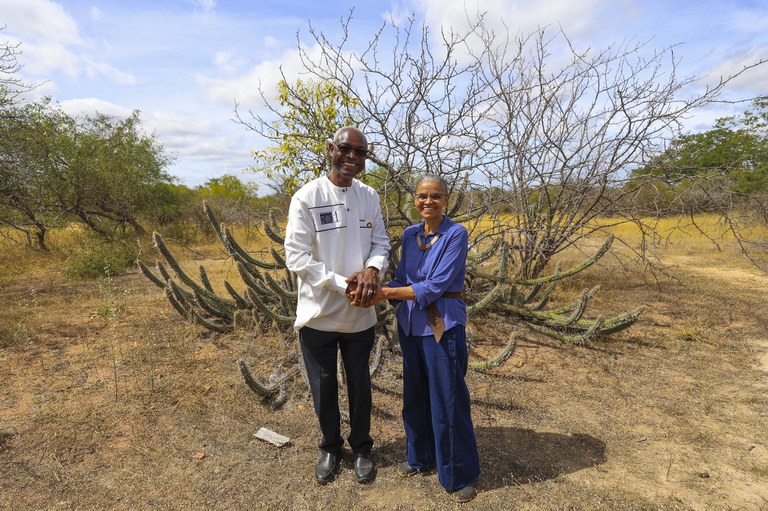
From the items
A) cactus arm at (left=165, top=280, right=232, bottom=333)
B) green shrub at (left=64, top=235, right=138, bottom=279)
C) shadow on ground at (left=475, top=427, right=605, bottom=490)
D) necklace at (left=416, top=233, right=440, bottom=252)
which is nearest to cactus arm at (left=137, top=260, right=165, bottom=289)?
cactus arm at (left=165, top=280, right=232, bottom=333)

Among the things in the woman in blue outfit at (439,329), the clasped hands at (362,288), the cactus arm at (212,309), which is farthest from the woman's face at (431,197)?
the cactus arm at (212,309)

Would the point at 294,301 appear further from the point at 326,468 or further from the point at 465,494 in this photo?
the point at 465,494

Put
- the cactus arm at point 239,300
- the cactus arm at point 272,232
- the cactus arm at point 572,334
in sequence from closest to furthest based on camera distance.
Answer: the cactus arm at point 272,232 < the cactus arm at point 572,334 < the cactus arm at point 239,300

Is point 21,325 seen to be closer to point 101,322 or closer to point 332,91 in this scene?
point 101,322

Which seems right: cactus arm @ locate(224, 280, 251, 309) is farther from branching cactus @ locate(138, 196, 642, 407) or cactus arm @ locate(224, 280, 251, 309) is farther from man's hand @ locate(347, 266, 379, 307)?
man's hand @ locate(347, 266, 379, 307)

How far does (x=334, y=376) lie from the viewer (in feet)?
8.25

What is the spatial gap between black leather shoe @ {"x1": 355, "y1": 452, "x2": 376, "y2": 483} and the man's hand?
3.66ft

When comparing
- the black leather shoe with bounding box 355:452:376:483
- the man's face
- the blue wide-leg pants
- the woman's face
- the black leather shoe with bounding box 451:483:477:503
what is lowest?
the black leather shoe with bounding box 451:483:477:503

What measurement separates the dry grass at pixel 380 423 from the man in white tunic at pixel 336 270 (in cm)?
51

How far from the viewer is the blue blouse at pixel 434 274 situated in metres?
2.18

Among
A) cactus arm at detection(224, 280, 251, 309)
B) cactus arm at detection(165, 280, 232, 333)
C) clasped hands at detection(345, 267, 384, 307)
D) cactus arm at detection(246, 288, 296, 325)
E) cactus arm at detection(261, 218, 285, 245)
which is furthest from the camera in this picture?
cactus arm at detection(224, 280, 251, 309)

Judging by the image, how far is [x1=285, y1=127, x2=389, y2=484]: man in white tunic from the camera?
2.23 metres

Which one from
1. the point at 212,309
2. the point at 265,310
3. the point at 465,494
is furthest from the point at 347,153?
the point at 212,309

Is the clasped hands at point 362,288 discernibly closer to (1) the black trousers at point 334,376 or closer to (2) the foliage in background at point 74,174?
(1) the black trousers at point 334,376
